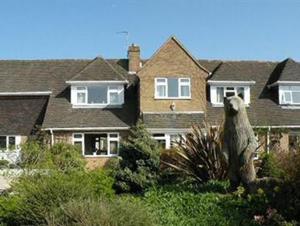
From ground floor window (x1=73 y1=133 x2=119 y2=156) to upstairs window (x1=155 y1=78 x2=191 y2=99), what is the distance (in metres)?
4.24

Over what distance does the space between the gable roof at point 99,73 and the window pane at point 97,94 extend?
696 millimetres

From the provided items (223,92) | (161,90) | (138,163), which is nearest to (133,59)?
(161,90)

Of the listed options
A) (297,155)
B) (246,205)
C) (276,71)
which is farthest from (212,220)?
(276,71)

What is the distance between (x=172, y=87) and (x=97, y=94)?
17.3 feet

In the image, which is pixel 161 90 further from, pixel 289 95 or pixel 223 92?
pixel 289 95

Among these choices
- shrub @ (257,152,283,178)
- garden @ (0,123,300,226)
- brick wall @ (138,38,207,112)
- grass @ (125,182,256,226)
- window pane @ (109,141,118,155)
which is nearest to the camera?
garden @ (0,123,300,226)

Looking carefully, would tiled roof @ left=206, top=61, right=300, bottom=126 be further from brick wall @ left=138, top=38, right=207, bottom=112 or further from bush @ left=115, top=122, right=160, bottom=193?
bush @ left=115, top=122, right=160, bottom=193

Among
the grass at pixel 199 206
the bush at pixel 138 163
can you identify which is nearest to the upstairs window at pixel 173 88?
the bush at pixel 138 163

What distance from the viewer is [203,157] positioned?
1716cm

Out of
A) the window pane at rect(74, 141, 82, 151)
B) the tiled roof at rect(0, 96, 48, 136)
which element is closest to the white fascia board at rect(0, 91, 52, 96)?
the tiled roof at rect(0, 96, 48, 136)

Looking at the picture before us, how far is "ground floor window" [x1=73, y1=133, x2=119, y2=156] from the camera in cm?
3744

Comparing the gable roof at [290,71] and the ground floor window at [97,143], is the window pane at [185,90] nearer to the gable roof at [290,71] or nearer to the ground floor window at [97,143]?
the ground floor window at [97,143]

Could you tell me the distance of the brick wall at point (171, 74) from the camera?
38.2 m

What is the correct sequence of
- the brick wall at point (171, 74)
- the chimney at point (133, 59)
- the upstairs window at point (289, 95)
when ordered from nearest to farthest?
1. the brick wall at point (171, 74)
2. the upstairs window at point (289, 95)
3. the chimney at point (133, 59)
